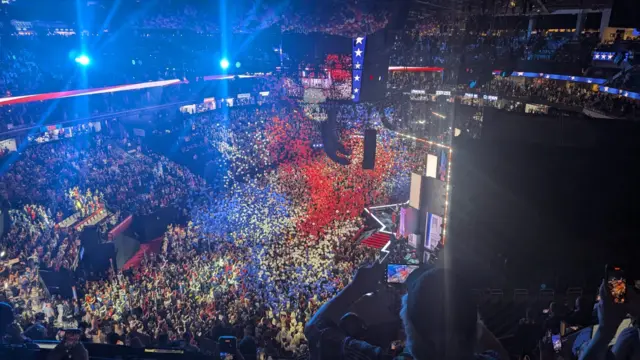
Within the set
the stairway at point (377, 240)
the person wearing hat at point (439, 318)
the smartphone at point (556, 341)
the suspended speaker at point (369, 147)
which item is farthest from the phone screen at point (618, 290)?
the suspended speaker at point (369, 147)

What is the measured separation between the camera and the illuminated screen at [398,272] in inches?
302

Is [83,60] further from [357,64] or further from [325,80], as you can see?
[357,64]

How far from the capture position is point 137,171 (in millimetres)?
15336

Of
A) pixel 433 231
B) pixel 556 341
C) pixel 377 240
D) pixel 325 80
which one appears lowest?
pixel 377 240

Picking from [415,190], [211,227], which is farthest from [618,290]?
[211,227]

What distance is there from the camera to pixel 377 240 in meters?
12.3

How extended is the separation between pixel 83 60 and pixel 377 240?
12210 millimetres

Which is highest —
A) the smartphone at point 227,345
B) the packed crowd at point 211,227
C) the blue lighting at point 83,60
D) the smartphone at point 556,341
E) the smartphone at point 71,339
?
the blue lighting at point 83,60

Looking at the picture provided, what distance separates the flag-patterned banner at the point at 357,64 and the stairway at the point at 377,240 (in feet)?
17.7

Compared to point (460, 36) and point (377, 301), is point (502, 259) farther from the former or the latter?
point (460, 36)

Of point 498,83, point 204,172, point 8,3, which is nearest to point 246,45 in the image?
point 204,172

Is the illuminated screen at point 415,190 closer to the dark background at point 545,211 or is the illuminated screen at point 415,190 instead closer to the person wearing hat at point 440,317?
the dark background at point 545,211

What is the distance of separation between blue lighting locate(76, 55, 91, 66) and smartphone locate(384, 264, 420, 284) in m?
13.2

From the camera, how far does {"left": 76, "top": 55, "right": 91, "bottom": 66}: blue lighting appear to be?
14579mm
